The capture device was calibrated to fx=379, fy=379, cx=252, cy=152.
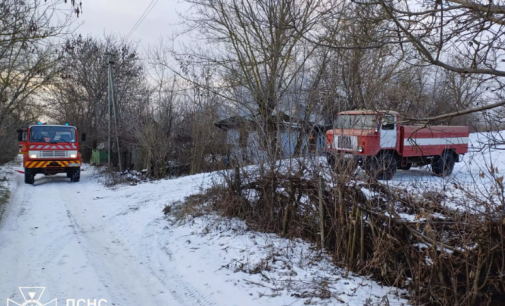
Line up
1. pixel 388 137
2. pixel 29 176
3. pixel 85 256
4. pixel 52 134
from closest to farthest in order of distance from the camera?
pixel 85 256, pixel 388 137, pixel 29 176, pixel 52 134

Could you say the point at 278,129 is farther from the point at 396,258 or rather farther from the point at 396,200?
the point at 396,258

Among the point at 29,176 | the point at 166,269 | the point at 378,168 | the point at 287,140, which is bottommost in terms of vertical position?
the point at 166,269

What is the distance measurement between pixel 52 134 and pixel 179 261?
12.7 metres

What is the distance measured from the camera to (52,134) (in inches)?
628

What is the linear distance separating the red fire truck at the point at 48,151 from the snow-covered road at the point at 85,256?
5.10m

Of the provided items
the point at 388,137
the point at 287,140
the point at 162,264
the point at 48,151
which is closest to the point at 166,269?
the point at 162,264

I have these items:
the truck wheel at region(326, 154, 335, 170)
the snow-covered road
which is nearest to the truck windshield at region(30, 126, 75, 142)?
the snow-covered road

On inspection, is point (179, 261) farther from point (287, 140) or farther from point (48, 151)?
point (48, 151)

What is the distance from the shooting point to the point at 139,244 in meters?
6.82

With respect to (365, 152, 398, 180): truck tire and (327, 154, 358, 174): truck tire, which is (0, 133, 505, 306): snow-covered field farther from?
(327, 154, 358, 174): truck tire

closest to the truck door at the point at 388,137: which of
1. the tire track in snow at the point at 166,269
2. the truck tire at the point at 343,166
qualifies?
the truck tire at the point at 343,166

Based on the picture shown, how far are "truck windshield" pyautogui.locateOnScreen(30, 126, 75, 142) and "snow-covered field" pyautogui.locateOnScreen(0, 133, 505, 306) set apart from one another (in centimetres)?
775

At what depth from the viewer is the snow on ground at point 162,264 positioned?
15.0 ft

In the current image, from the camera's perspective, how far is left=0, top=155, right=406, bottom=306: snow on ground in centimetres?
457
